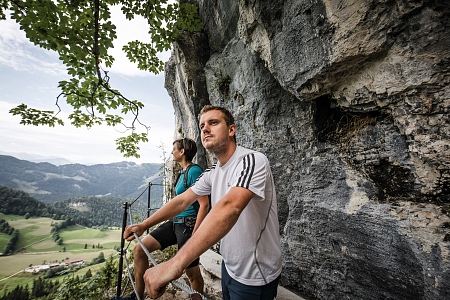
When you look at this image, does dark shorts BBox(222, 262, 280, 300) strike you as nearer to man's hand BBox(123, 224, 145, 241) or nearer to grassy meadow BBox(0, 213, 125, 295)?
man's hand BBox(123, 224, 145, 241)

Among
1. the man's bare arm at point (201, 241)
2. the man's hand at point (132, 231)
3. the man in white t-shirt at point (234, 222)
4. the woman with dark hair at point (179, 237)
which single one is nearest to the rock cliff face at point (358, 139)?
the woman with dark hair at point (179, 237)

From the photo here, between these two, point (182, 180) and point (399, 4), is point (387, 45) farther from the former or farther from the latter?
point (182, 180)

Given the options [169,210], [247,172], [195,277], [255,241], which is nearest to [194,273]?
[195,277]

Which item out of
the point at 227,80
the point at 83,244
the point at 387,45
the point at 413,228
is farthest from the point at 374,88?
the point at 83,244

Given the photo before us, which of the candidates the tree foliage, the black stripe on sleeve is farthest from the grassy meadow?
the black stripe on sleeve

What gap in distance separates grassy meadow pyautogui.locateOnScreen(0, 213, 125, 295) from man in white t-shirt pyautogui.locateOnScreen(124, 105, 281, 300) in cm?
11278

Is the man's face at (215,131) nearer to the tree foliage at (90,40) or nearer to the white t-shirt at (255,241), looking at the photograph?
the white t-shirt at (255,241)

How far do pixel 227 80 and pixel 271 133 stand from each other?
2.62 m

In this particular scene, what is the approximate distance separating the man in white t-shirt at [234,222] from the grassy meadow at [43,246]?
4440 inches

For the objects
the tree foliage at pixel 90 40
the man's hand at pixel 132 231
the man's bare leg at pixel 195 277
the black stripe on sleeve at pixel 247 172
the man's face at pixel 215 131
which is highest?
the tree foliage at pixel 90 40

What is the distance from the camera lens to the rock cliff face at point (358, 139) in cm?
284

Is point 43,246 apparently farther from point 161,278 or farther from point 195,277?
point 161,278

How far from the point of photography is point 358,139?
387 centimetres

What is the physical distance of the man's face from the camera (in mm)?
2573
